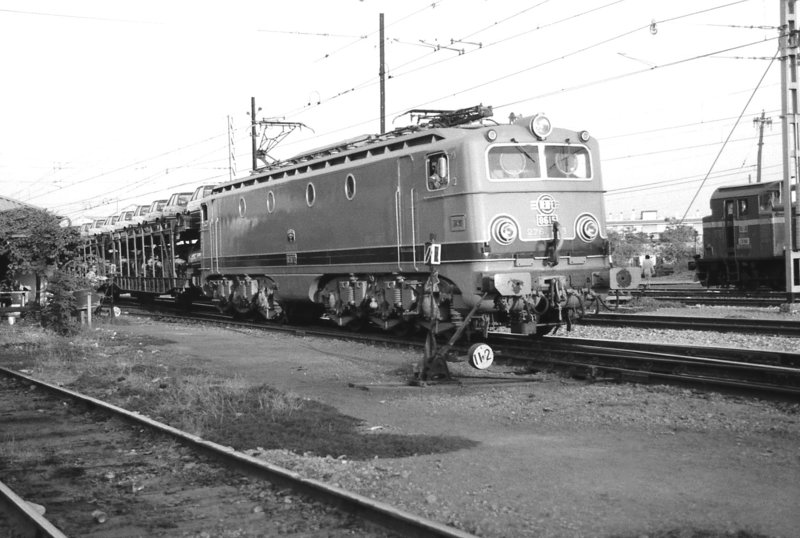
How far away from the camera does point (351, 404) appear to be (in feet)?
32.2

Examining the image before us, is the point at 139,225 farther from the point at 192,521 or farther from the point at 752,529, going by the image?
the point at 752,529

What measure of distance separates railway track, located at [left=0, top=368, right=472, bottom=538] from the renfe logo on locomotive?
293 inches

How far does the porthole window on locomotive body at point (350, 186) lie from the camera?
53.6ft

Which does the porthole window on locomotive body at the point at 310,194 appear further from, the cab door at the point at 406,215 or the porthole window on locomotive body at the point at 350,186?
the cab door at the point at 406,215

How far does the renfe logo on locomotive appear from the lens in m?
13.8

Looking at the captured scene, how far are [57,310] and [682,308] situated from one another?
51.7ft

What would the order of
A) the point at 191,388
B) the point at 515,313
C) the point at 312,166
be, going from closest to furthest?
the point at 191,388 → the point at 515,313 → the point at 312,166

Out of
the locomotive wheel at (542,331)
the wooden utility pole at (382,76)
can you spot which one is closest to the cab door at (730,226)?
the wooden utility pole at (382,76)

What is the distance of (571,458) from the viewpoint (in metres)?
6.89

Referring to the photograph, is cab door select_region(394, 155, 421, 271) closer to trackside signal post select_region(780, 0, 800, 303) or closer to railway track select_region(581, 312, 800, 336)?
railway track select_region(581, 312, 800, 336)

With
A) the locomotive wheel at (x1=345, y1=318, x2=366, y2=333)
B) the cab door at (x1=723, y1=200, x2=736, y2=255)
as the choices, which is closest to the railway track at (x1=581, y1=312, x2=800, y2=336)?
the locomotive wheel at (x1=345, y1=318, x2=366, y2=333)

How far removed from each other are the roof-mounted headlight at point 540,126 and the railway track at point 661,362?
3537mm

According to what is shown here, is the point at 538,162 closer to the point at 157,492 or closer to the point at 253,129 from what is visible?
the point at 157,492

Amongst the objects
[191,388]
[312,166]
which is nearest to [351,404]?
[191,388]
